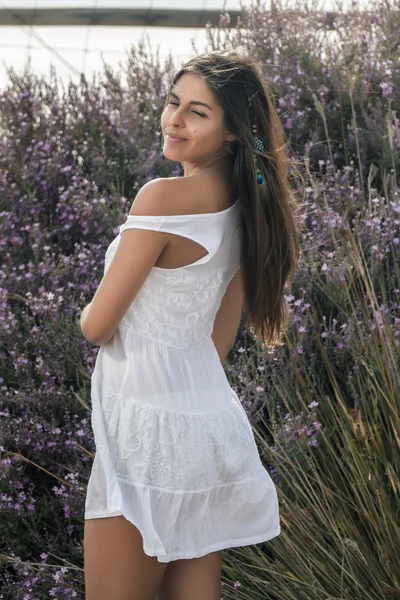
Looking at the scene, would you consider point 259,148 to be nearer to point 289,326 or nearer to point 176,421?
point 176,421

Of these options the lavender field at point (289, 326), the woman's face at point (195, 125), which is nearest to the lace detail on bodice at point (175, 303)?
the woman's face at point (195, 125)

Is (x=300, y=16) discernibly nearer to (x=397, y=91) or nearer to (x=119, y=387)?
(x=397, y=91)

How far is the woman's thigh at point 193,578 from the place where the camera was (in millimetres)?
2014

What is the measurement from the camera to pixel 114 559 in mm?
1857

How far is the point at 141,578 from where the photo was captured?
1885mm

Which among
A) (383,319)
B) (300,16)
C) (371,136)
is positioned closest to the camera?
(383,319)

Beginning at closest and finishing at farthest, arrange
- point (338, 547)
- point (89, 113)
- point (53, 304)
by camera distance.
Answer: point (338, 547)
point (53, 304)
point (89, 113)

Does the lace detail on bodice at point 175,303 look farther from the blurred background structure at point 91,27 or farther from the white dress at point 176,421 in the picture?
the blurred background structure at point 91,27

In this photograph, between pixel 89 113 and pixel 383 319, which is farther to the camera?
pixel 89 113

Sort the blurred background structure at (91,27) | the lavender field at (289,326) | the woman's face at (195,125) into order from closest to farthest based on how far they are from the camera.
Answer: the woman's face at (195,125) → the lavender field at (289,326) → the blurred background structure at (91,27)

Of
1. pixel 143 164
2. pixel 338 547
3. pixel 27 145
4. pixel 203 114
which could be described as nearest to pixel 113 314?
pixel 203 114

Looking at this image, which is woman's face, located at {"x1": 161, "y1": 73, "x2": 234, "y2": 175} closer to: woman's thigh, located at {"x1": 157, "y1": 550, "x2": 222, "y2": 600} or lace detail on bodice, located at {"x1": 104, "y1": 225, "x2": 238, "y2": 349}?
lace detail on bodice, located at {"x1": 104, "y1": 225, "x2": 238, "y2": 349}

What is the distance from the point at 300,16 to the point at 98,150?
1.47 metres

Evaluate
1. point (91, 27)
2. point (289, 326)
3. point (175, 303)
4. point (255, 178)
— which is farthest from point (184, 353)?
point (91, 27)
